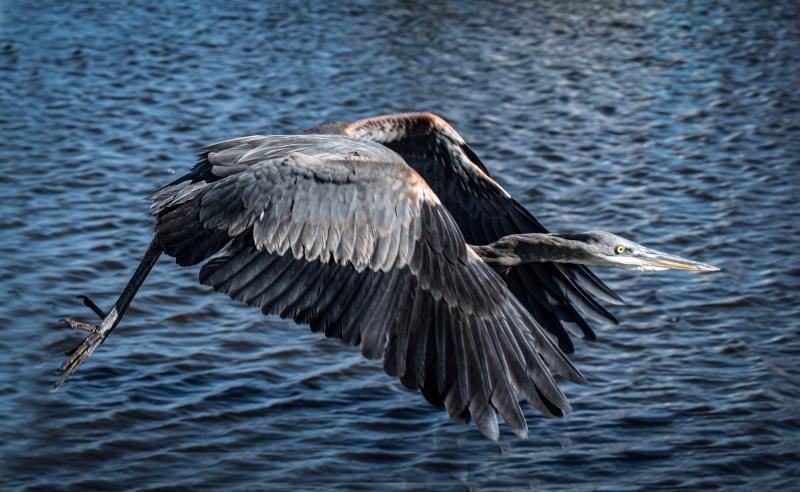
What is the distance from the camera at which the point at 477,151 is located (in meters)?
12.9

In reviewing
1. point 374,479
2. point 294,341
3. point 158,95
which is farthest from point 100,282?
point 158,95

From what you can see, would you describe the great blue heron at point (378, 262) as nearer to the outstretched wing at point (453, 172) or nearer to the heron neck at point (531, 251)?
the heron neck at point (531, 251)

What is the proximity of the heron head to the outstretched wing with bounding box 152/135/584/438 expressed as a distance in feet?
2.71

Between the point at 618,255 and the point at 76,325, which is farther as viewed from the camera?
the point at 76,325

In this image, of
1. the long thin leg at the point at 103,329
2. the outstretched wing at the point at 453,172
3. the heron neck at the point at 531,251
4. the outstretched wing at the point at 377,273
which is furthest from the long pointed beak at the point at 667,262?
the long thin leg at the point at 103,329

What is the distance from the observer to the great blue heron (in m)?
5.97

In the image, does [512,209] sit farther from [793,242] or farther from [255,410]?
[793,242]

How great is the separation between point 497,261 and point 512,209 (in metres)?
0.86

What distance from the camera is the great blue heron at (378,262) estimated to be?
19.6 ft

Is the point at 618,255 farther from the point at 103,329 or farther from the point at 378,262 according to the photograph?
the point at 103,329

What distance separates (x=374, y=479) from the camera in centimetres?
711

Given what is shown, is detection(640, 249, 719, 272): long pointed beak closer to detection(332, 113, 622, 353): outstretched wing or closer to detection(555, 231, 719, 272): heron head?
detection(555, 231, 719, 272): heron head

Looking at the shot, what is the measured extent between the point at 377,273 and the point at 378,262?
6cm

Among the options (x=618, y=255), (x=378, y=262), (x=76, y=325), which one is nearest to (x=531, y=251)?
(x=618, y=255)
